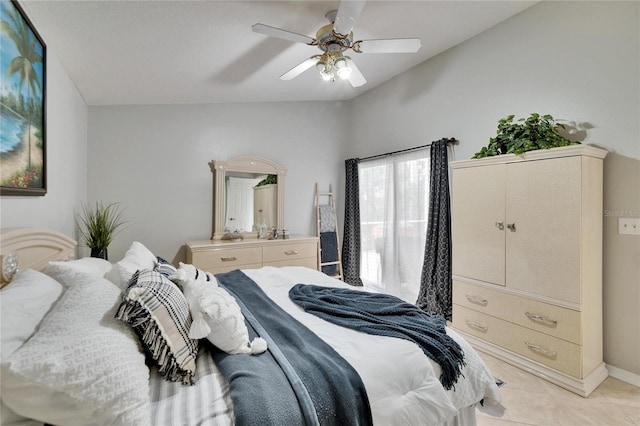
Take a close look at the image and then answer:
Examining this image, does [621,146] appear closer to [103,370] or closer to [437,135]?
[437,135]

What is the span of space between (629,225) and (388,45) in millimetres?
2102

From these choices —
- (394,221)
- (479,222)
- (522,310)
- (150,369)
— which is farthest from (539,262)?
(150,369)

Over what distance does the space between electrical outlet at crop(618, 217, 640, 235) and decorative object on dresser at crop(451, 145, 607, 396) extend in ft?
0.40

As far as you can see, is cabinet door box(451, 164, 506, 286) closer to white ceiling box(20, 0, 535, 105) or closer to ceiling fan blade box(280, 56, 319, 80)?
white ceiling box(20, 0, 535, 105)

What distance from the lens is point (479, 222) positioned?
8.48 feet

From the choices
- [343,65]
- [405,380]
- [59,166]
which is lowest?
[405,380]

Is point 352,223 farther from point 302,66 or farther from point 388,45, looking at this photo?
point 388,45

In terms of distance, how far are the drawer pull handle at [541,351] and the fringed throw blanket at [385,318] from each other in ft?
3.65

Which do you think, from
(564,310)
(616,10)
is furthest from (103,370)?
(616,10)

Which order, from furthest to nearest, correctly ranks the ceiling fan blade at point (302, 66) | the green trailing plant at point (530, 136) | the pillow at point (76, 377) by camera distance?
the ceiling fan blade at point (302, 66), the green trailing plant at point (530, 136), the pillow at point (76, 377)

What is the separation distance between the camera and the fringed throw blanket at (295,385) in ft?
3.07

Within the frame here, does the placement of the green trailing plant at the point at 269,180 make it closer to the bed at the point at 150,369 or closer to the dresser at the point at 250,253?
the dresser at the point at 250,253

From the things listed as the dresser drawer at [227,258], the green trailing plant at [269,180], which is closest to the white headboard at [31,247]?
the dresser drawer at [227,258]

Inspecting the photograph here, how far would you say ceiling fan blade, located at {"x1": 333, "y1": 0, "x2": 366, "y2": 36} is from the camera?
5.73ft
